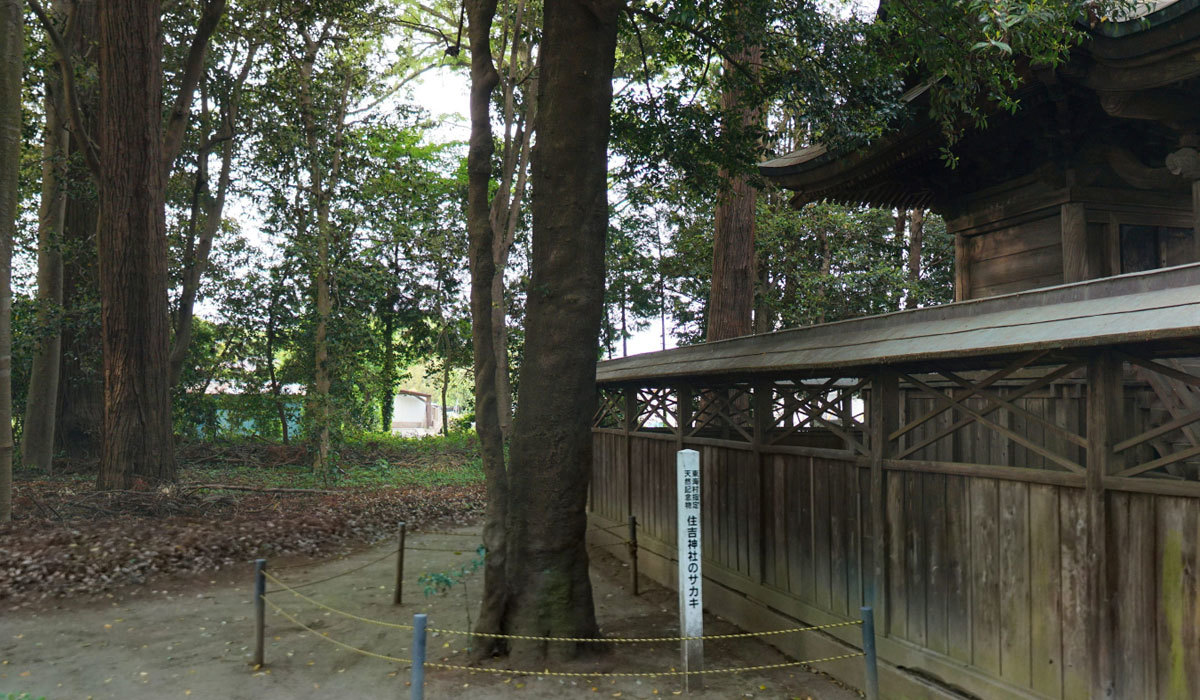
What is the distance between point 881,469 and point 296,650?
5984 mm

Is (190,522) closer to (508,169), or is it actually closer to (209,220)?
(209,220)

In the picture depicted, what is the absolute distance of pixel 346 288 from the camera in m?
21.6

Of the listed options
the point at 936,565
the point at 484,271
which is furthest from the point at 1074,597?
the point at 484,271

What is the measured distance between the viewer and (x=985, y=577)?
5613 mm

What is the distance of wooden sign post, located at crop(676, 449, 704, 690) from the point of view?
6465 millimetres

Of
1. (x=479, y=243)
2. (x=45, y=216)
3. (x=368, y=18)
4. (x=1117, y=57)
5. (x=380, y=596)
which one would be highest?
(x=368, y=18)

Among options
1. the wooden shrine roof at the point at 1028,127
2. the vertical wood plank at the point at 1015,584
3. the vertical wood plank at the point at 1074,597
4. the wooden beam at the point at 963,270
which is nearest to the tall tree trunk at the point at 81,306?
the wooden shrine roof at the point at 1028,127

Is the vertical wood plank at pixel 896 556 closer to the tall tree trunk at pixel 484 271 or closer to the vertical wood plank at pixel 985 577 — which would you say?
the vertical wood plank at pixel 985 577

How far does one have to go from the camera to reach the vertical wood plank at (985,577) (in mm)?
5484

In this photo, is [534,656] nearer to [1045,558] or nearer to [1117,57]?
[1045,558]

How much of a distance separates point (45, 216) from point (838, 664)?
63.2 ft

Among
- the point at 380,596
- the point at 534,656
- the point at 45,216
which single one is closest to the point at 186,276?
the point at 45,216

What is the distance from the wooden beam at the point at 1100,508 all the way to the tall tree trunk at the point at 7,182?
1289 centimetres

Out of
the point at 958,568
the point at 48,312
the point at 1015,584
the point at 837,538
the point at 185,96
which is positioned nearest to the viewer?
the point at 1015,584
